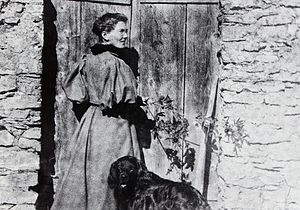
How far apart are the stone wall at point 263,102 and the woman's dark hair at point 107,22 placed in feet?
2.61

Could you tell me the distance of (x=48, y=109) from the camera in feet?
14.4

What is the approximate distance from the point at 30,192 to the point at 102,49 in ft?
3.93

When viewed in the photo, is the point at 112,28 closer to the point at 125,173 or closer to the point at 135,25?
the point at 135,25

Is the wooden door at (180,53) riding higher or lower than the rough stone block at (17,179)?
higher

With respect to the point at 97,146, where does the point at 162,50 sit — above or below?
above

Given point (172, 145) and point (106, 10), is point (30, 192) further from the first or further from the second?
point (106, 10)

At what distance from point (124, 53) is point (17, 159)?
116 centimetres

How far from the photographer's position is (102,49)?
4320mm

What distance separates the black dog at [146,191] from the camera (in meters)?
3.48

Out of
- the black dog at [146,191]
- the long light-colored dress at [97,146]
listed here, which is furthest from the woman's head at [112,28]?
the black dog at [146,191]

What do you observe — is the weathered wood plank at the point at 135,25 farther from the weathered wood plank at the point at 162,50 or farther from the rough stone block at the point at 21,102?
the rough stone block at the point at 21,102

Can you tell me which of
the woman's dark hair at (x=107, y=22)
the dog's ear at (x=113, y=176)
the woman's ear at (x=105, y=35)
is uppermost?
the woman's dark hair at (x=107, y=22)

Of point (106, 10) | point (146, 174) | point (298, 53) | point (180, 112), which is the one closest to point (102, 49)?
point (106, 10)

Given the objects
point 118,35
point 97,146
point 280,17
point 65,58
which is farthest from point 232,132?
point 65,58
